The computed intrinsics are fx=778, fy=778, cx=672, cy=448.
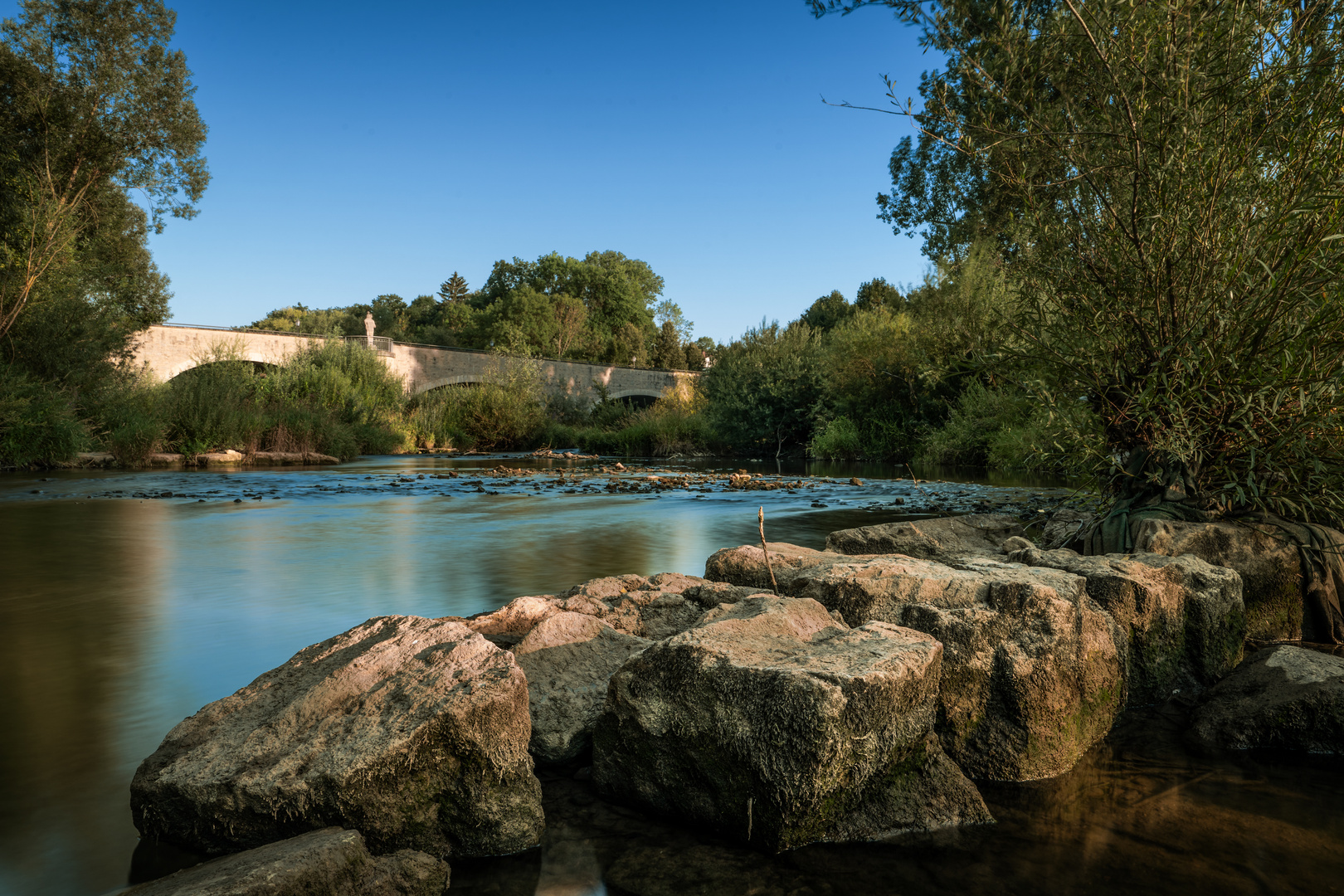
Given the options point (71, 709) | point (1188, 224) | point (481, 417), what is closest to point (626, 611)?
point (71, 709)

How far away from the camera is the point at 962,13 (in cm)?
539

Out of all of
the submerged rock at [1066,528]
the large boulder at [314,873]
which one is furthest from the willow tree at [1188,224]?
the large boulder at [314,873]

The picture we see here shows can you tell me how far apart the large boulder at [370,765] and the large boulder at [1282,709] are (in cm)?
277

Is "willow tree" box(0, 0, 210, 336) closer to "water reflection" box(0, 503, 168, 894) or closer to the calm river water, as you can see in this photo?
the calm river water

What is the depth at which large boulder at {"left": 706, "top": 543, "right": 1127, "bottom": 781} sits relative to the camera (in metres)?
2.82

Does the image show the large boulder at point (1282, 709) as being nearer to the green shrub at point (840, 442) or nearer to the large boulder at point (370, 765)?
the large boulder at point (370, 765)

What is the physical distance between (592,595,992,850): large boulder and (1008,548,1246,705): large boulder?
4.69 ft

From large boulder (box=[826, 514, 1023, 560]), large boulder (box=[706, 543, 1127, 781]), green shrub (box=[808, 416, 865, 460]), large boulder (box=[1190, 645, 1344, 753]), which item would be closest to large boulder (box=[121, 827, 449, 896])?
large boulder (box=[706, 543, 1127, 781])

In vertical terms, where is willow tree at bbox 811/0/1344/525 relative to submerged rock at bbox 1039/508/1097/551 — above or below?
above

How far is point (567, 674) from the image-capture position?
3.04 meters

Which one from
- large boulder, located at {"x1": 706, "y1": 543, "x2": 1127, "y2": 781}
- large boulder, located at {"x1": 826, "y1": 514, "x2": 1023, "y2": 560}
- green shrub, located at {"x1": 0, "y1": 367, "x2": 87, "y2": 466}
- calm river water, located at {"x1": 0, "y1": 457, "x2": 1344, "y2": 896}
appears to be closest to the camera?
calm river water, located at {"x1": 0, "y1": 457, "x2": 1344, "y2": 896}

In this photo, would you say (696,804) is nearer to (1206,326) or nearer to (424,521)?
(1206,326)

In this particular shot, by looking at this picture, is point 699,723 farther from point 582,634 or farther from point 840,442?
point 840,442

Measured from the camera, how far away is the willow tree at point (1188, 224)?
14.1ft
